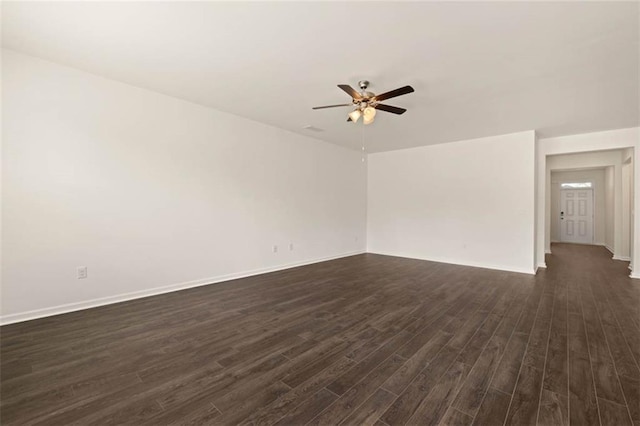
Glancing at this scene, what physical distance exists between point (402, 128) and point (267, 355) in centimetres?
428

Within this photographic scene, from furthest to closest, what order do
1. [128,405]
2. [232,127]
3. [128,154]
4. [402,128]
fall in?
[402,128] → [232,127] → [128,154] → [128,405]

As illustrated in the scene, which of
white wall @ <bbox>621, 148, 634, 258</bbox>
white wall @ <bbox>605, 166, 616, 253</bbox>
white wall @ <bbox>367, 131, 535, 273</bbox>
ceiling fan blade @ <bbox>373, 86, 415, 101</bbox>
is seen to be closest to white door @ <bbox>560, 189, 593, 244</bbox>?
white wall @ <bbox>605, 166, 616, 253</bbox>

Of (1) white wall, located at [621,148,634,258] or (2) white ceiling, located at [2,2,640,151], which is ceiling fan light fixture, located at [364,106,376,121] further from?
(1) white wall, located at [621,148,634,258]

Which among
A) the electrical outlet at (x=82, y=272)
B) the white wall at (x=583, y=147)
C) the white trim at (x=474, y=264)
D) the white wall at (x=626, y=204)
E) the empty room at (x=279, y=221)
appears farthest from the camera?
the white wall at (x=626, y=204)

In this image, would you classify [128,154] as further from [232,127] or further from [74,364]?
[74,364]

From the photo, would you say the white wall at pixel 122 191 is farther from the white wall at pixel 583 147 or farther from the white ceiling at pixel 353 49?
the white wall at pixel 583 147

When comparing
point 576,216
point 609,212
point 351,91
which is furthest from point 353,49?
point 576,216

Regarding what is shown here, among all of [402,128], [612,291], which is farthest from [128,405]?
[612,291]

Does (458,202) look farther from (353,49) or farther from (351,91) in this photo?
(353,49)

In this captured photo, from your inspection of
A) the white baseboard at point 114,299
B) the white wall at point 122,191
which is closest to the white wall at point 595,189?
the white wall at point 122,191

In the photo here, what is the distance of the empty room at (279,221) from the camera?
1789mm

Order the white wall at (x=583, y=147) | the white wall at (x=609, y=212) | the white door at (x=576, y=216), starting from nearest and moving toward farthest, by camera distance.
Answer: the white wall at (x=583, y=147) → the white wall at (x=609, y=212) → the white door at (x=576, y=216)

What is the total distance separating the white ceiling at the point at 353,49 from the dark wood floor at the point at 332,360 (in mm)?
2649

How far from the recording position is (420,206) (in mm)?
6371
